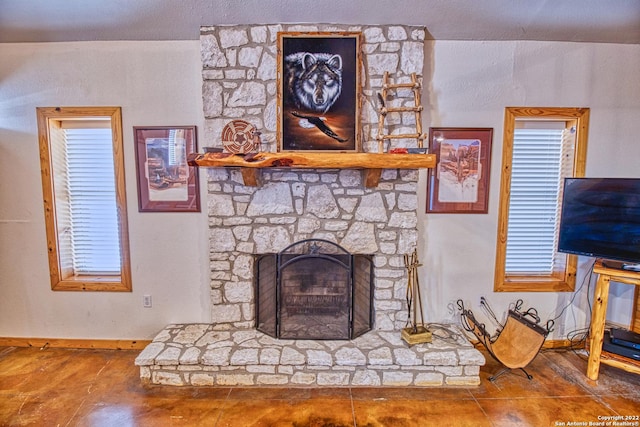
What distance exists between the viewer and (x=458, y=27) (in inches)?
102

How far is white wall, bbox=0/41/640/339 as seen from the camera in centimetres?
276

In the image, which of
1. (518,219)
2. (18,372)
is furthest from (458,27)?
(18,372)

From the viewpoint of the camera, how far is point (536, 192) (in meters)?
2.92

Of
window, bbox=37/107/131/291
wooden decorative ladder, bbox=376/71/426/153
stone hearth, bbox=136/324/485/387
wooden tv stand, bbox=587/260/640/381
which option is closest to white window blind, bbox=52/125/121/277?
window, bbox=37/107/131/291

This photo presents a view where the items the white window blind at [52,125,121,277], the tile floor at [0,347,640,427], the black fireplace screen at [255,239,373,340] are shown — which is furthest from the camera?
the white window blind at [52,125,121,277]

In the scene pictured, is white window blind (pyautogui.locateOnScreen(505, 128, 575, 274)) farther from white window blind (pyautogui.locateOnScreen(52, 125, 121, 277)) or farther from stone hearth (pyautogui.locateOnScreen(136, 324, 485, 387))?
white window blind (pyautogui.locateOnScreen(52, 125, 121, 277))

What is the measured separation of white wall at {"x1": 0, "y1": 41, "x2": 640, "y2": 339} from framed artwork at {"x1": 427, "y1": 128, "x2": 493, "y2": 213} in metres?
0.07

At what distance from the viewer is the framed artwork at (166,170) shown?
281 centimetres

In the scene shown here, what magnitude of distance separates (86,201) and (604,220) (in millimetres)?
4387

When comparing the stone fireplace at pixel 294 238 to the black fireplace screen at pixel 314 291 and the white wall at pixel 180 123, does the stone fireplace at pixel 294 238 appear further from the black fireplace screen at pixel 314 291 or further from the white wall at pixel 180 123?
the white wall at pixel 180 123

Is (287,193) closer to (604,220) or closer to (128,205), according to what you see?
(128,205)

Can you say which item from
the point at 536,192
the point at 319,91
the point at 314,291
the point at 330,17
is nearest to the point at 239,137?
the point at 319,91

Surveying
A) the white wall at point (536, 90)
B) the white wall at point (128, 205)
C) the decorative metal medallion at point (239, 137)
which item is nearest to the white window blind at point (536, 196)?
the white wall at point (536, 90)

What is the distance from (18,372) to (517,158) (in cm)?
464
